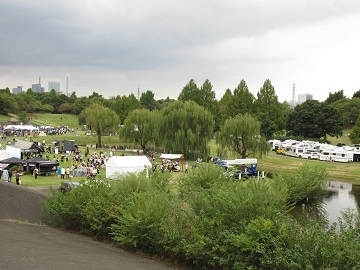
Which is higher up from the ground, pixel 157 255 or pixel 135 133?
pixel 135 133

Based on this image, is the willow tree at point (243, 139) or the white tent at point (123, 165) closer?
the white tent at point (123, 165)

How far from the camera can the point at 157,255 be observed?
1769 cm

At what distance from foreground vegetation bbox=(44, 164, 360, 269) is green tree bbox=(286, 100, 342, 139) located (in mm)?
59022

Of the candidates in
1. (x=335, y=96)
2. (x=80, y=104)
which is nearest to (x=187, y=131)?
(x=80, y=104)

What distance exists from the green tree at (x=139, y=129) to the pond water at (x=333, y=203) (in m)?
26.8

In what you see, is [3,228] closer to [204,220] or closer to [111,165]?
[204,220]

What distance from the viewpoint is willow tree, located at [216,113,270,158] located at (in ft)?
163

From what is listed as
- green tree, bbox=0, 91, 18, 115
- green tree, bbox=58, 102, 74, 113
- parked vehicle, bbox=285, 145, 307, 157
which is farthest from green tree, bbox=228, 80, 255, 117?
green tree, bbox=58, 102, 74, 113

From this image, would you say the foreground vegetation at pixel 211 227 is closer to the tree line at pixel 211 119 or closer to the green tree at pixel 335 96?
the tree line at pixel 211 119

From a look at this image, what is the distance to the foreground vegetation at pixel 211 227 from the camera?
532 inches

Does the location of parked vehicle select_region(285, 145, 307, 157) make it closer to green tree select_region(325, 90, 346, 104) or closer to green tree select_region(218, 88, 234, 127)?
green tree select_region(218, 88, 234, 127)

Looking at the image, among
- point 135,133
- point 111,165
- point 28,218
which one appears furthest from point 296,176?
point 135,133

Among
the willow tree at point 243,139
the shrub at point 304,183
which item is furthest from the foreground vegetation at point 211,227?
the willow tree at point 243,139

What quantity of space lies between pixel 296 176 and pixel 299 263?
71.3 ft
